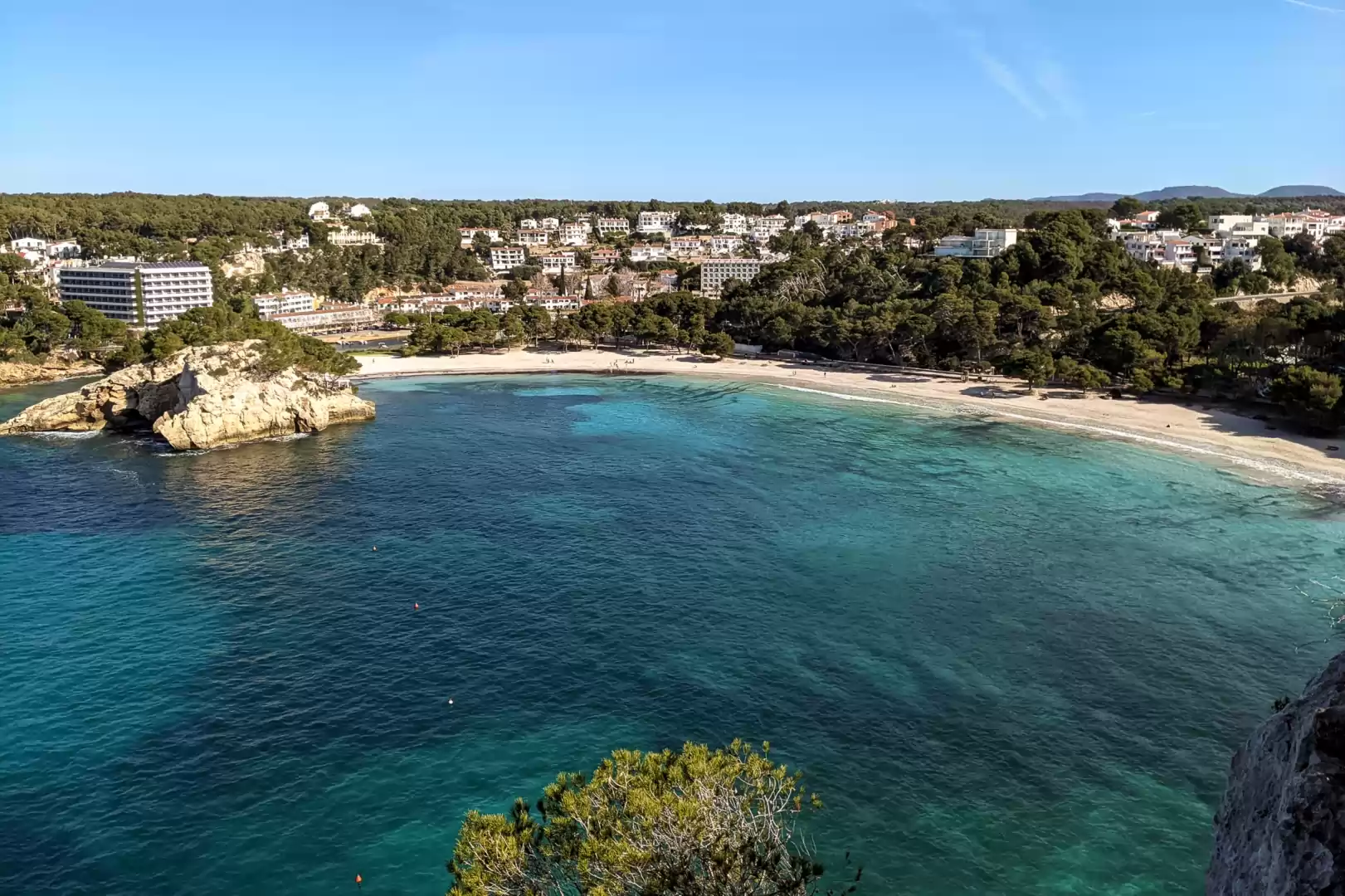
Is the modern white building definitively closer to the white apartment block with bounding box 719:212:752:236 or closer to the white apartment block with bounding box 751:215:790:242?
the white apartment block with bounding box 751:215:790:242

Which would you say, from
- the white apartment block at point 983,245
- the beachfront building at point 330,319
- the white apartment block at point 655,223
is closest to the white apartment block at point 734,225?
the white apartment block at point 655,223

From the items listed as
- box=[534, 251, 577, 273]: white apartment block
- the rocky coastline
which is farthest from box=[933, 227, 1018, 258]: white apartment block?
the rocky coastline

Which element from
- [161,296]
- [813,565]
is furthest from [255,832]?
[161,296]

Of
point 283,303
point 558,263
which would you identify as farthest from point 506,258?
point 283,303

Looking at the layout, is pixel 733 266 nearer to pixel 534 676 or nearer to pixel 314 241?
pixel 314 241

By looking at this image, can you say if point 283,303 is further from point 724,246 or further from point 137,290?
point 724,246
